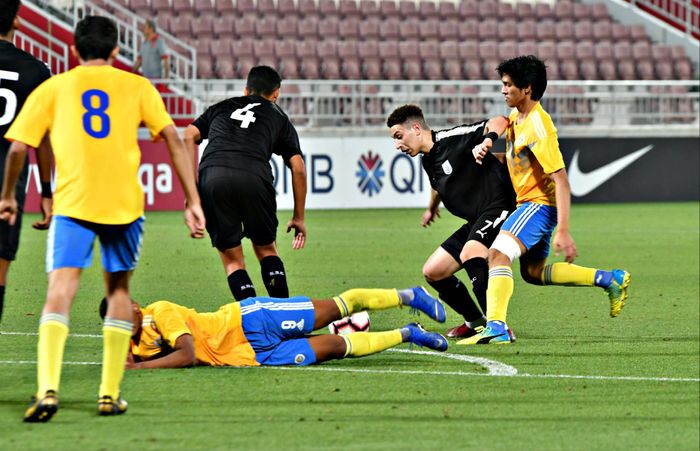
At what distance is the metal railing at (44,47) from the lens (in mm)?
23562

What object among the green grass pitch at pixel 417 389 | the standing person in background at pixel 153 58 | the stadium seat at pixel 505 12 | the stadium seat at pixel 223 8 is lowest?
the green grass pitch at pixel 417 389

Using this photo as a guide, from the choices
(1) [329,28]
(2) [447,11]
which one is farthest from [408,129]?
(2) [447,11]

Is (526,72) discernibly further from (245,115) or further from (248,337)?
(248,337)

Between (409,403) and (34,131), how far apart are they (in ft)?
6.90

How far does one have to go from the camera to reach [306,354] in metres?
7.20

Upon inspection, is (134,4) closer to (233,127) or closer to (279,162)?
(279,162)

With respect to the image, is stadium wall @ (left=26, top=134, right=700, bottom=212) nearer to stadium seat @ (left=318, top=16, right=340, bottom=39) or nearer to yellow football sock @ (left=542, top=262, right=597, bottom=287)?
Result: stadium seat @ (left=318, top=16, right=340, bottom=39)

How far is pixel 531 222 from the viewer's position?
845cm

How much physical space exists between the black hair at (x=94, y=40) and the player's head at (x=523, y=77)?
330 cm

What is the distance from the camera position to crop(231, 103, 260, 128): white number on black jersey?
8.73 meters

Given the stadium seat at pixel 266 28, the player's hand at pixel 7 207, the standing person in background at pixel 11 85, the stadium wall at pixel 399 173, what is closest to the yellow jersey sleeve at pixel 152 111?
the player's hand at pixel 7 207

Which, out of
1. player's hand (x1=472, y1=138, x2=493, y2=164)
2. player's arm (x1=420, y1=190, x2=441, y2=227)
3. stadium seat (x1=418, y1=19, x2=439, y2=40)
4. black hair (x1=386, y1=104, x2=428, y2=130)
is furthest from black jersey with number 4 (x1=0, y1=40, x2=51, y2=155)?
stadium seat (x1=418, y1=19, x2=439, y2=40)

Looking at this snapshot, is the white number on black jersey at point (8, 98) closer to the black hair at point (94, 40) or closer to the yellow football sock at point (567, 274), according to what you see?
the black hair at point (94, 40)

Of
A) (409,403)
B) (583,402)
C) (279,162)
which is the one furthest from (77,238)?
(279,162)
